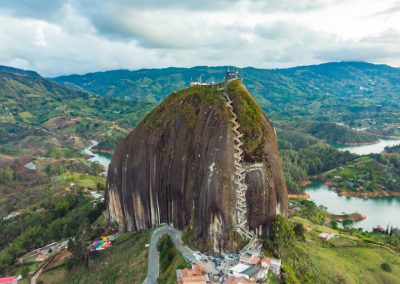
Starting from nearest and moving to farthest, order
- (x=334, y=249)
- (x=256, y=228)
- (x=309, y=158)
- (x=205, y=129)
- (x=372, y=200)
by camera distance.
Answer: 1. (x=256, y=228)
2. (x=205, y=129)
3. (x=334, y=249)
4. (x=372, y=200)
5. (x=309, y=158)

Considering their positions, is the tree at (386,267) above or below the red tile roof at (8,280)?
below

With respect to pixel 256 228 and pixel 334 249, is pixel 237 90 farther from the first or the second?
pixel 334 249

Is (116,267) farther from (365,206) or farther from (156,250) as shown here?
(365,206)

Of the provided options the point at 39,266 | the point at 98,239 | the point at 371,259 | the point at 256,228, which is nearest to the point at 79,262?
the point at 98,239

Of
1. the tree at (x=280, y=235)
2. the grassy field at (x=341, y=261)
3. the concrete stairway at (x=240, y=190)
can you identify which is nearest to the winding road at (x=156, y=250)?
the concrete stairway at (x=240, y=190)

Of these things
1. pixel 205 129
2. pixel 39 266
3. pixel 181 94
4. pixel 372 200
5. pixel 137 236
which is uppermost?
pixel 181 94

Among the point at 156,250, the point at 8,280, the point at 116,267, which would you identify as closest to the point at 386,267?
the point at 156,250

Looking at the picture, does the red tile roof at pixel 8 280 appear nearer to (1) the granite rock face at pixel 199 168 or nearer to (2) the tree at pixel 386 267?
(1) the granite rock face at pixel 199 168
